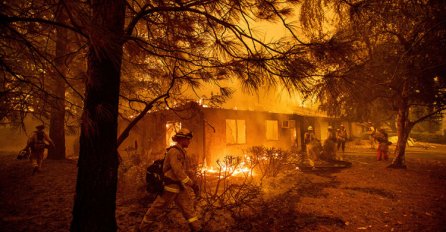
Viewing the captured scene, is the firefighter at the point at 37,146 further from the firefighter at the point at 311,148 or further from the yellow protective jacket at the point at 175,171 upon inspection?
the firefighter at the point at 311,148

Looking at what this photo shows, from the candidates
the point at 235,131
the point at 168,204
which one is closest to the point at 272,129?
the point at 235,131

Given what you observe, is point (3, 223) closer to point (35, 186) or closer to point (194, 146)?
point (35, 186)

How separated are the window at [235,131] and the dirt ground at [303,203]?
581 cm

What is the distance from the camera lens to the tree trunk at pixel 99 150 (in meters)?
2.52

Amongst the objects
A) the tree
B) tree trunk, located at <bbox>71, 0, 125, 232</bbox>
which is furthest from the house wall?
tree trunk, located at <bbox>71, 0, 125, 232</bbox>

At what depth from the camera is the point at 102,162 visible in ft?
8.48

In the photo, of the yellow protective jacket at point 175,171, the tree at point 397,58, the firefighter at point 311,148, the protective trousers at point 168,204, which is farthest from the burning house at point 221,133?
the tree at point 397,58

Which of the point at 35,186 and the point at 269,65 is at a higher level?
the point at 269,65

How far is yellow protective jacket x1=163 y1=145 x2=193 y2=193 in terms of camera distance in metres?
4.28

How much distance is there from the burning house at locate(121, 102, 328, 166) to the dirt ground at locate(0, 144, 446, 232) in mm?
3814

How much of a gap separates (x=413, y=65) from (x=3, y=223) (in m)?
12.9

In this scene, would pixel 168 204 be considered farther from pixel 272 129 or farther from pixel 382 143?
pixel 272 129

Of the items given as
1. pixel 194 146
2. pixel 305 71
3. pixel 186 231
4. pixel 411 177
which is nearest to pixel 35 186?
pixel 186 231

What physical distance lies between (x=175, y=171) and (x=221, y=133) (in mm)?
9208
